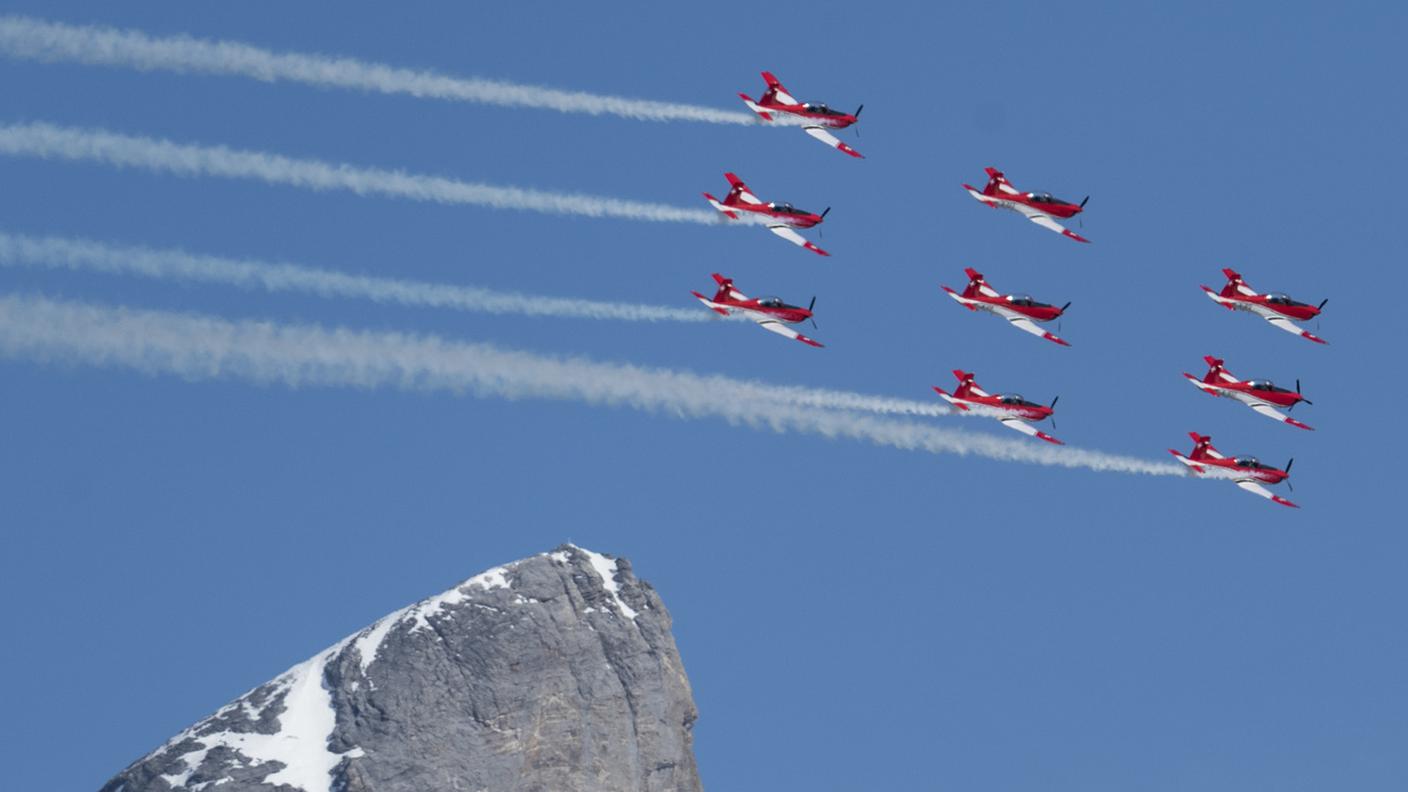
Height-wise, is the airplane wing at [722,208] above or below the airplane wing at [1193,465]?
above

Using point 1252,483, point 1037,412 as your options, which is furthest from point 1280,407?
point 1037,412

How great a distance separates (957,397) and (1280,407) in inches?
874

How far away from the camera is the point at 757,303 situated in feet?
613

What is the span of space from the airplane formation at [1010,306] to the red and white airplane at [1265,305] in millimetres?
68

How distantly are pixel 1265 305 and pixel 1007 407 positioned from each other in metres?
19.7

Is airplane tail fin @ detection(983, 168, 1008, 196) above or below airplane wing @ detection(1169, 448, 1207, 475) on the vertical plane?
above

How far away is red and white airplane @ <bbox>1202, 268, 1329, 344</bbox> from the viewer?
192 meters

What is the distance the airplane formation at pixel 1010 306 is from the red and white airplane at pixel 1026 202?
0.07m

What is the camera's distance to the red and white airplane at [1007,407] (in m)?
190

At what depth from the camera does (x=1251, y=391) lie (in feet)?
634

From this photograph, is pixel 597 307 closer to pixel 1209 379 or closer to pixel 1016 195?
pixel 1016 195

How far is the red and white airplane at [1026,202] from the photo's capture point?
189 meters

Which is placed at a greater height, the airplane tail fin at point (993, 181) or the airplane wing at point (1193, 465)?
the airplane tail fin at point (993, 181)

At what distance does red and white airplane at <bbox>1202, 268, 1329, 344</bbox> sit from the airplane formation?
0.07 m
